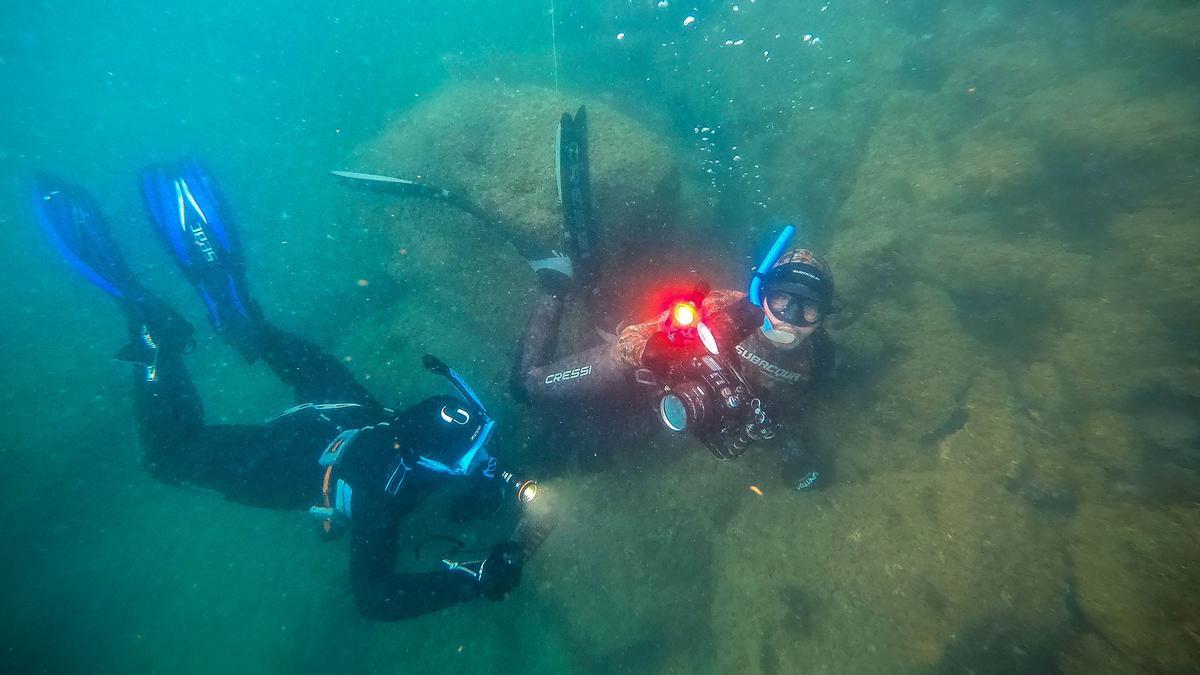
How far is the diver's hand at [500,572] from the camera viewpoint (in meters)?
4.27

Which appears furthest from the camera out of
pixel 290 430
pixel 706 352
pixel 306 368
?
pixel 306 368

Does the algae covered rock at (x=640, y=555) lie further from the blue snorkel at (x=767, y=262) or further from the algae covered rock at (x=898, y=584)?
the blue snorkel at (x=767, y=262)

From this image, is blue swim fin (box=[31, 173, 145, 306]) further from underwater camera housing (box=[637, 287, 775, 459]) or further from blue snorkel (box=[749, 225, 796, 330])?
blue snorkel (box=[749, 225, 796, 330])

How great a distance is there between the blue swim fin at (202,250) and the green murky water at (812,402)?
163 centimetres

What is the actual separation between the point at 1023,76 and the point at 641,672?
33.1 feet

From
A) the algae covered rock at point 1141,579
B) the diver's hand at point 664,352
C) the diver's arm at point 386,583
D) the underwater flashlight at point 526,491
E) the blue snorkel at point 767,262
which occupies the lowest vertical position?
the algae covered rock at point 1141,579

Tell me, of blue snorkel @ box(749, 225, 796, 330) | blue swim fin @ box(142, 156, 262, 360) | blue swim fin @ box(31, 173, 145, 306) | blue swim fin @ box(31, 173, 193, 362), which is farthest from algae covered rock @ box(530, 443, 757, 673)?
blue swim fin @ box(31, 173, 145, 306)

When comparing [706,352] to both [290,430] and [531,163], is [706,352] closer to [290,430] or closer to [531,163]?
[531,163]

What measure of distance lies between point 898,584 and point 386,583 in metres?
5.11

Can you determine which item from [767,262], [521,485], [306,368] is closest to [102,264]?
[306,368]

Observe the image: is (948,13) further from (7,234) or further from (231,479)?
(7,234)

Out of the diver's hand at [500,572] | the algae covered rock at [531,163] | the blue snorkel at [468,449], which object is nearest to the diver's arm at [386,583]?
the diver's hand at [500,572]

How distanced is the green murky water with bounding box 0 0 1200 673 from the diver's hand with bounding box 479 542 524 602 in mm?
1740

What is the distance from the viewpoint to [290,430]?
5684 mm
